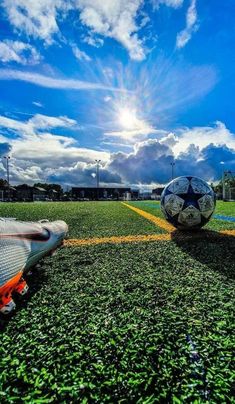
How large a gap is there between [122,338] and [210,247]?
11.1ft

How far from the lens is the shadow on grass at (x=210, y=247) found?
143 inches

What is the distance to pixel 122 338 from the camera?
1.86 meters

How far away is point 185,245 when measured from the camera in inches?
196

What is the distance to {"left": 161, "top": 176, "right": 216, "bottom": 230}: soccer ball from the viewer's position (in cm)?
591

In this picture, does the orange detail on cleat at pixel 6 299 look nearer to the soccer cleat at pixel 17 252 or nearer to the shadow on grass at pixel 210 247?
the soccer cleat at pixel 17 252

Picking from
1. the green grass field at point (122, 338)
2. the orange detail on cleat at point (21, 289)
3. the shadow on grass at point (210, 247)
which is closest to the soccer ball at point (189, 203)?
the shadow on grass at point (210, 247)

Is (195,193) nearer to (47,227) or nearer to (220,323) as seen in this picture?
(47,227)

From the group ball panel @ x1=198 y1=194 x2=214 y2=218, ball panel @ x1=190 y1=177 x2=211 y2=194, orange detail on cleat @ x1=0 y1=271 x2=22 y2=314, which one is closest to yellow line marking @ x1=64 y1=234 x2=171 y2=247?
ball panel @ x1=198 y1=194 x2=214 y2=218

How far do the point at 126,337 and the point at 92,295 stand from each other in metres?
0.82

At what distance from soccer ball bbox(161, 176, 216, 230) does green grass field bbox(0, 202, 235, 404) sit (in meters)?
2.59

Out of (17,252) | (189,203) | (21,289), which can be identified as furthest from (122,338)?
(189,203)

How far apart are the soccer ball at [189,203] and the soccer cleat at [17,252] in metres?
3.42

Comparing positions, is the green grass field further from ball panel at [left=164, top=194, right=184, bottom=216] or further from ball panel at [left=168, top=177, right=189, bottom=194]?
ball panel at [left=168, top=177, right=189, bottom=194]

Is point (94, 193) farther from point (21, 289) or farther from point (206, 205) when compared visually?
point (21, 289)
